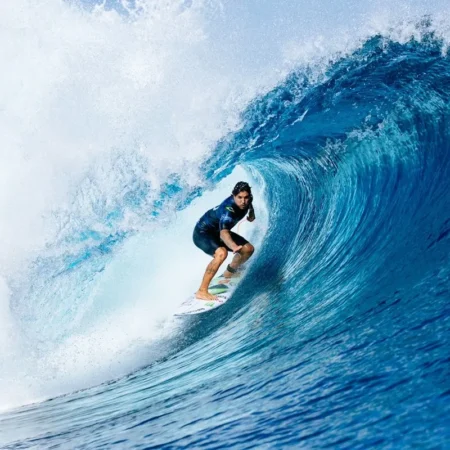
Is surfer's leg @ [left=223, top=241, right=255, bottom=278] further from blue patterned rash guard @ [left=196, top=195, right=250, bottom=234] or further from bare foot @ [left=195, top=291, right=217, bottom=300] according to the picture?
bare foot @ [left=195, top=291, right=217, bottom=300]

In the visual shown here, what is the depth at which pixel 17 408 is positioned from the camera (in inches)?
200

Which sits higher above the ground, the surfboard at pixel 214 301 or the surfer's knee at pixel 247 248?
the surfer's knee at pixel 247 248

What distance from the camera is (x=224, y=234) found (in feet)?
19.0

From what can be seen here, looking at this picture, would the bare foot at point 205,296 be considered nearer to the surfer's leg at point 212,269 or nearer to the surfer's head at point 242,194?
the surfer's leg at point 212,269

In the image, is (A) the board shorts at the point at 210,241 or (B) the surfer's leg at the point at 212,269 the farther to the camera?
(A) the board shorts at the point at 210,241

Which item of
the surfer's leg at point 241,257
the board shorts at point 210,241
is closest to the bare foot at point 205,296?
the board shorts at point 210,241

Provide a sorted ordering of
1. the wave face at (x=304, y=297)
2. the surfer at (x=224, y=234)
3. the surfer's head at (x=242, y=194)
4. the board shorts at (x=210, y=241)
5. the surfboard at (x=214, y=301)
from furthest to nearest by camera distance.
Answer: the board shorts at (x=210, y=241), the surfboard at (x=214, y=301), the surfer at (x=224, y=234), the surfer's head at (x=242, y=194), the wave face at (x=304, y=297)

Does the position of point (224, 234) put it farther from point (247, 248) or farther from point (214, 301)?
point (214, 301)

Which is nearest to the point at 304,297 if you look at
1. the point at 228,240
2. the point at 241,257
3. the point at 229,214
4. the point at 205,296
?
the point at 228,240

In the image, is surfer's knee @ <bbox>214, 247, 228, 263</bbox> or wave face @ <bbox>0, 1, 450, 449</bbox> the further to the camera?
surfer's knee @ <bbox>214, 247, 228, 263</bbox>

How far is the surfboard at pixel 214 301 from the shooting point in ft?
19.6

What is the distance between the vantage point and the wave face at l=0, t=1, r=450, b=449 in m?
2.40

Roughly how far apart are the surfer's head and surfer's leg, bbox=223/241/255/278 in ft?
2.23

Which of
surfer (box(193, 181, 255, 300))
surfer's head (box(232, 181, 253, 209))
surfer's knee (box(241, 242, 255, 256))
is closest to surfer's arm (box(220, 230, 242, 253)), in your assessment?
surfer (box(193, 181, 255, 300))
